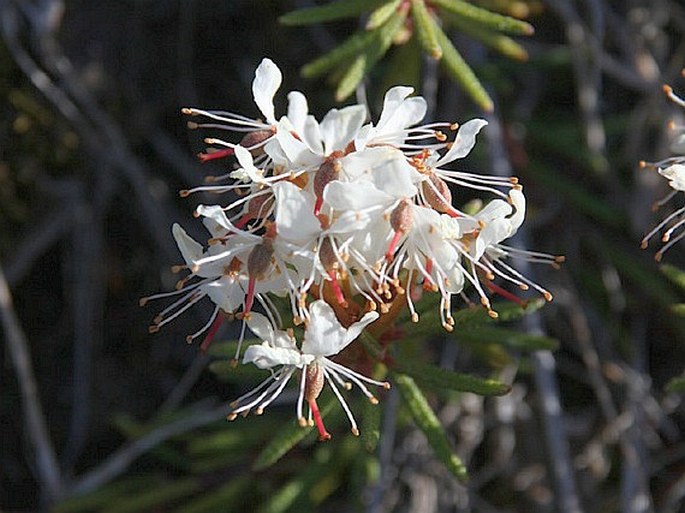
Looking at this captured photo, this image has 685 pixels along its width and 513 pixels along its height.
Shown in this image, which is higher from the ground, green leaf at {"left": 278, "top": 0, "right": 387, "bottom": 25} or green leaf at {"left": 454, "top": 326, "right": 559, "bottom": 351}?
green leaf at {"left": 278, "top": 0, "right": 387, "bottom": 25}

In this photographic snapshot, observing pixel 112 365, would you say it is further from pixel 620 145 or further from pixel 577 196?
pixel 620 145

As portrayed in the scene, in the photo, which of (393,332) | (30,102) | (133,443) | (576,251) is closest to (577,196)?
(576,251)

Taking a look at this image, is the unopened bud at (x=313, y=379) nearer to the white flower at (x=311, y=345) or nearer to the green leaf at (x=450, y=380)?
the white flower at (x=311, y=345)

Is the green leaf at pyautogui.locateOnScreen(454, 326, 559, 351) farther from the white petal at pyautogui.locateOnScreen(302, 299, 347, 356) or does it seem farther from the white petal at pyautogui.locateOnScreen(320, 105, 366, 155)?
the white petal at pyautogui.locateOnScreen(320, 105, 366, 155)

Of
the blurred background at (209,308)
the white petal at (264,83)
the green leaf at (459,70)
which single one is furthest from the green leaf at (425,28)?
the white petal at (264,83)

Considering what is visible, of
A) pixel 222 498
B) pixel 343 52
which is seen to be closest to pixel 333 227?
pixel 343 52

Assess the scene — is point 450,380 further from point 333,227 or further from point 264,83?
point 264,83

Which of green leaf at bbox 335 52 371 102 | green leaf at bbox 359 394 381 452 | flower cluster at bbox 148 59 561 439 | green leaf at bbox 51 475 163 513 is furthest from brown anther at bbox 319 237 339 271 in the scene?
green leaf at bbox 51 475 163 513
